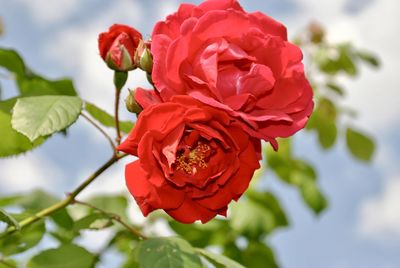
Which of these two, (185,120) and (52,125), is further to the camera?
(52,125)

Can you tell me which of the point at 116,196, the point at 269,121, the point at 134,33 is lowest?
the point at 116,196

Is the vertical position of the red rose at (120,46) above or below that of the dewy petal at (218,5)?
below

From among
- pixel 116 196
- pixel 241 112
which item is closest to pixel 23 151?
pixel 241 112

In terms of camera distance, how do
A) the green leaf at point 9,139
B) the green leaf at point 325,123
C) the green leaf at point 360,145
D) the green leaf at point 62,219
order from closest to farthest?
the green leaf at point 9,139
the green leaf at point 62,219
the green leaf at point 325,123
the green leaf at point 360,145

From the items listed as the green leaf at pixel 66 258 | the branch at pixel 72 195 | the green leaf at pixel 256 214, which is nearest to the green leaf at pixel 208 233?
the green leaf at pixel 256 214

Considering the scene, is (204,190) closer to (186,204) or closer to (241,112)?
(186,204)

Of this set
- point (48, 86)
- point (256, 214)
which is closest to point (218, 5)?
point (48, 86)

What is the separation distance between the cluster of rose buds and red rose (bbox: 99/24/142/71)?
11 centimetres

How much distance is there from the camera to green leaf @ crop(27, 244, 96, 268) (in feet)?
4.85

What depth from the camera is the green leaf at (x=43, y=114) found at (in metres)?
1.20

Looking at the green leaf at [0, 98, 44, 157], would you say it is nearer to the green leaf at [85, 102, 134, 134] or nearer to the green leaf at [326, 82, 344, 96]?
the green leaf at [85, 102, 134, 134]

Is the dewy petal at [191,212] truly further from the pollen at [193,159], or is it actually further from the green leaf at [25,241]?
the green leaf at [25,241]

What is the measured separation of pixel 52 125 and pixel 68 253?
0.40 m

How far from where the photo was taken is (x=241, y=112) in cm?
105
